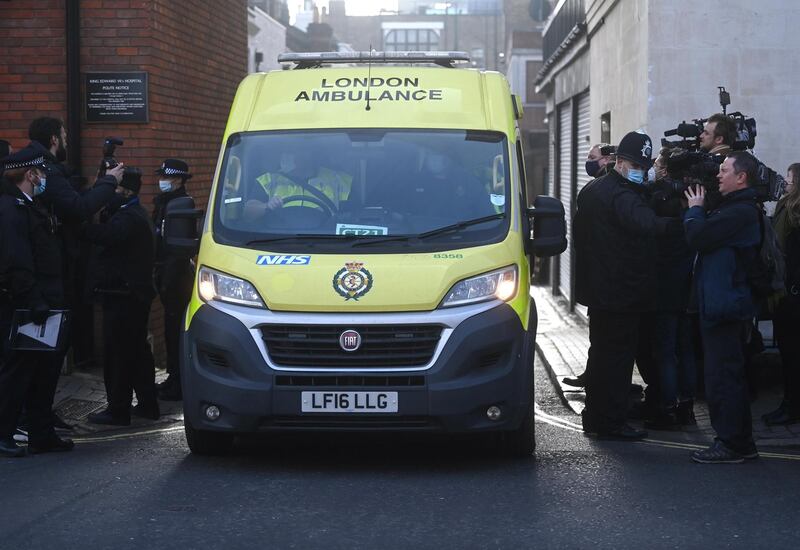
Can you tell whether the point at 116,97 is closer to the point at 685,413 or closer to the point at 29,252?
the point at 29,252

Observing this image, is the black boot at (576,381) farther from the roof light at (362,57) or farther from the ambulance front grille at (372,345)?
the ambulance front grille at (372,345)

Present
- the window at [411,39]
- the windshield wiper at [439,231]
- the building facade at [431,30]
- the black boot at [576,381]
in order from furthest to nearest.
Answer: the window at [411,39] < the building facade at [431,30] < the black boot at [576,381] < the windshield wiper at [439,231]

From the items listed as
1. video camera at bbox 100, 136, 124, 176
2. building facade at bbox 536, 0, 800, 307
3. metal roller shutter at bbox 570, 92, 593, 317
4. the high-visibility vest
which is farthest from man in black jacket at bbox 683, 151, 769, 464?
metal roller shutter at bbox 570, 92, 593, 317

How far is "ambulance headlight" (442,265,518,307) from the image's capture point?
721 centimetres

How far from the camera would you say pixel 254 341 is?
282 inches

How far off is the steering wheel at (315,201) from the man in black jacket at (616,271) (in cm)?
176

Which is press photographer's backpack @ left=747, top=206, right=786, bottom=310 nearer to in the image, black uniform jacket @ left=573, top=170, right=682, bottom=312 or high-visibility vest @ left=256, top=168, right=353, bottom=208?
black uniform jacket @ left=573, top=170, right=682, bottom=312

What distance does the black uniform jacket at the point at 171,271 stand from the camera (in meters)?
10.4

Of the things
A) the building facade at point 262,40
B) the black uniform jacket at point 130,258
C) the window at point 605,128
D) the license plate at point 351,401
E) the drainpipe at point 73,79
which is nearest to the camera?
the license plate at point 351,401

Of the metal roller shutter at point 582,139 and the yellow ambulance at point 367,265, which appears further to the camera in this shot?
the metal roller shutter at point 582,139

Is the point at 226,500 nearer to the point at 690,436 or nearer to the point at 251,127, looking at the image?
the point at 251,127

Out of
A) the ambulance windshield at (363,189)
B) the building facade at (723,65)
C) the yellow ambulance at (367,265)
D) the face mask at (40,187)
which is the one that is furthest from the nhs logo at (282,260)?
the building facade at (723,65)

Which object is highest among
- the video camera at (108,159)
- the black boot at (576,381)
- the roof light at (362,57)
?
the roof light at (362,57)

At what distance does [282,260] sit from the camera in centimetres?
733
